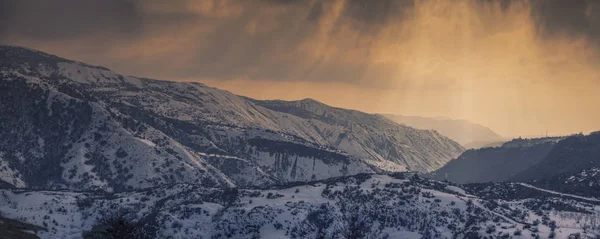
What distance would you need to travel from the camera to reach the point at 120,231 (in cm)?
15038

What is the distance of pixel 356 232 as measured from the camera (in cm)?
14875

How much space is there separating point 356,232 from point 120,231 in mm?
55350
